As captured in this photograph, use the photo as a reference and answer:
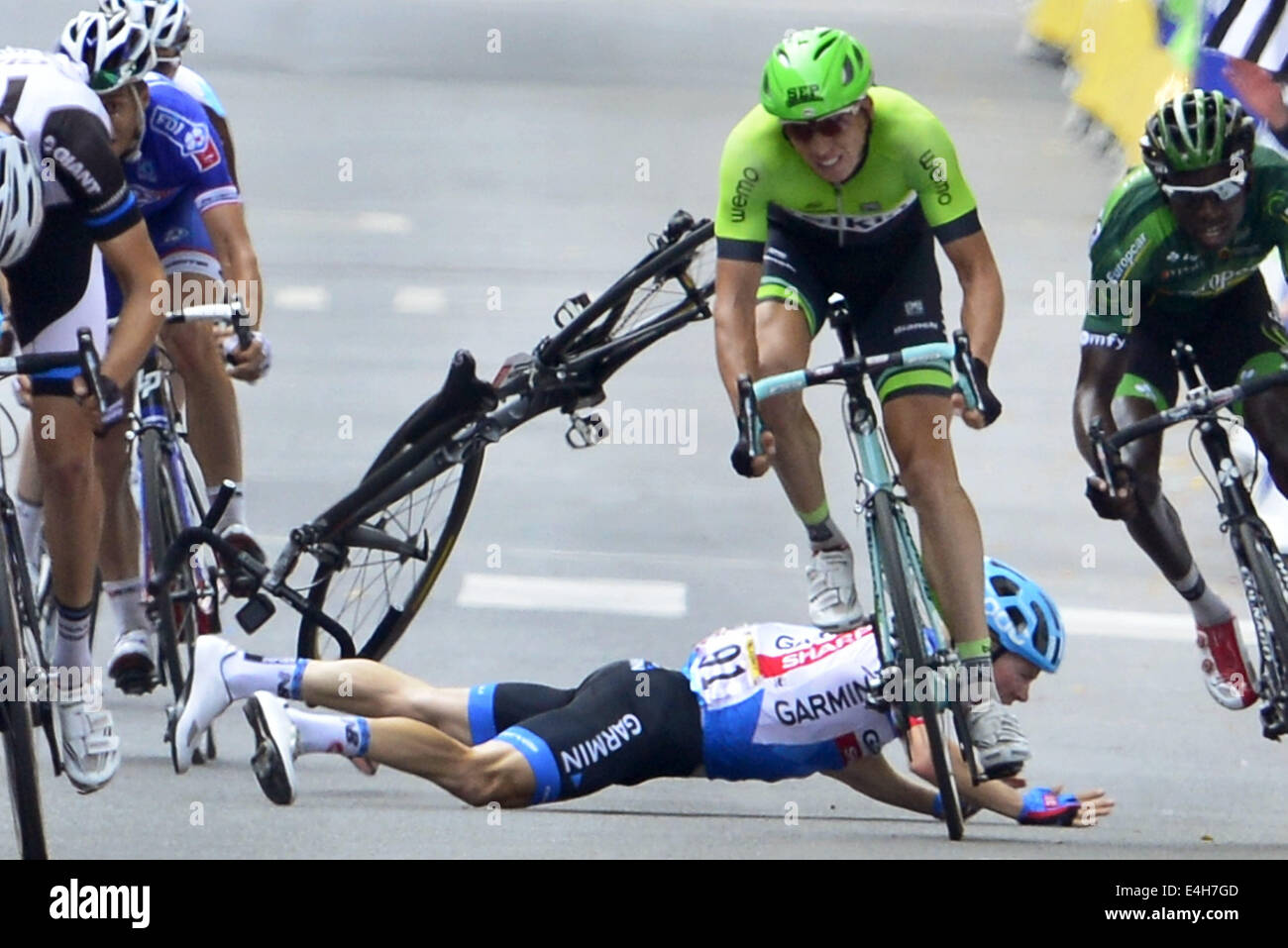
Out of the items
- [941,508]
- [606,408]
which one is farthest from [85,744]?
[606,408]

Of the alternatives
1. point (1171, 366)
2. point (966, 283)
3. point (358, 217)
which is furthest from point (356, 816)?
point (358, 217)

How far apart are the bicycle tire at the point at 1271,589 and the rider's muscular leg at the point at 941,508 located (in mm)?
859

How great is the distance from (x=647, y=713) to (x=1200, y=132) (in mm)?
2194

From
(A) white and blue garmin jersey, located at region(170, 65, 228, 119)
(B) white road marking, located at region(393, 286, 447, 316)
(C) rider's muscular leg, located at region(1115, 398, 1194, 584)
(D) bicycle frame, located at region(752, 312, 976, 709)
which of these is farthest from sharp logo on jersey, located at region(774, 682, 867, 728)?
(B) white road marking, located at region(393, 286, 447, 316)

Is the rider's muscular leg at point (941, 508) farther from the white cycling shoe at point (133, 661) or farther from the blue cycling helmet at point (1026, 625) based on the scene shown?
the white cycling shoe at point (133, 661)

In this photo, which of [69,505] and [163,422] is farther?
[163,422]

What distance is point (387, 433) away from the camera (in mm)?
12094

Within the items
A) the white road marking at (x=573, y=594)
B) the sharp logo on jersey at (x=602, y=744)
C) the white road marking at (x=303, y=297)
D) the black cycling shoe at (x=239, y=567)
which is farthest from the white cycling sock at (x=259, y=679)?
the white road marking at (x=303, y=297)

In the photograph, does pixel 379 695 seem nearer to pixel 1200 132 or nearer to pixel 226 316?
pixel 226 316

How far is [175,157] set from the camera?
26.2 ft

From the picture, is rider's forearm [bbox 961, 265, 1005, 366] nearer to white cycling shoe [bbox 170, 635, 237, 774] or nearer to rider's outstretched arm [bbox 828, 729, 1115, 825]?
rider's outstretched arm [bbox 828, 729, 1115, 825]

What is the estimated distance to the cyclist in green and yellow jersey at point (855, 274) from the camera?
6.86 meters

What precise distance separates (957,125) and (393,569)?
11.4m

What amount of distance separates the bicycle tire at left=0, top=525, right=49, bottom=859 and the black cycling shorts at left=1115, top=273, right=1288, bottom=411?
11.3 feet
